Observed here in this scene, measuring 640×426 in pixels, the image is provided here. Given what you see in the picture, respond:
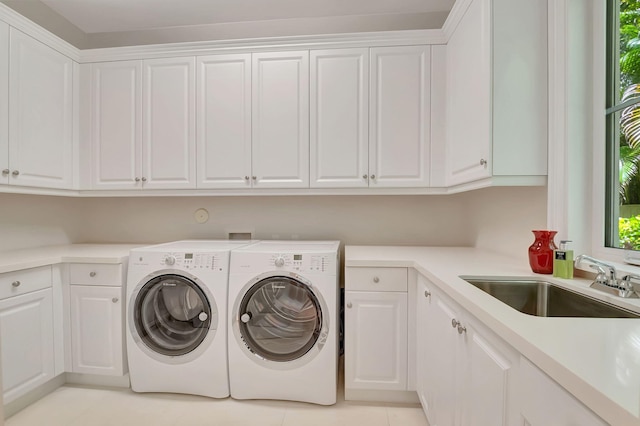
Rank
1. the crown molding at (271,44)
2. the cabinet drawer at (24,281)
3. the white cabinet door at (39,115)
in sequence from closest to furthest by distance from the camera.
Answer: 1. the cabinet drawer at (24,281)
2. the white cabinet door at (39,115)
3. the crown molding at (271,44)

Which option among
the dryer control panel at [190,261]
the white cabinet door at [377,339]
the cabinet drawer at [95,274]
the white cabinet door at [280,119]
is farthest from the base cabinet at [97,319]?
the white cabinet door at [377,339]

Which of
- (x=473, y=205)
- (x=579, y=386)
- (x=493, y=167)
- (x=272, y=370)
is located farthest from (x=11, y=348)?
(x=473, y=205)

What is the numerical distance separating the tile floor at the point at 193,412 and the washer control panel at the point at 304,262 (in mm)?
799

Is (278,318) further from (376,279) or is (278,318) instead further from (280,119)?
(280,119)

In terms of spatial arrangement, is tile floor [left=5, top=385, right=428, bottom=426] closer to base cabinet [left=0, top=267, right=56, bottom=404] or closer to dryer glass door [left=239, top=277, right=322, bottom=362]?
base cabinet [left=0, top=267, right=56, bottom=404]

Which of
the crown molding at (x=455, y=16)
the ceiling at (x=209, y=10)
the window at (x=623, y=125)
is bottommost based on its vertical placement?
the window at (x=623, y=125)

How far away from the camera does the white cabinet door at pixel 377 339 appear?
1.79 metres

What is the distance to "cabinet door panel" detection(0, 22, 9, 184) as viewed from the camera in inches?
71.3

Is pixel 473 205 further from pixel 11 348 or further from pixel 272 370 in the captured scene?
pixel 11 348

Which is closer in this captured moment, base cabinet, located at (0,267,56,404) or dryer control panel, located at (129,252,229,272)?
base cabinet, located at (0,267,56,404)

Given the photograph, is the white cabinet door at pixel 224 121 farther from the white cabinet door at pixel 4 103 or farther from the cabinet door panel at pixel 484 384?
the cabinet door panel at pixel 484 384

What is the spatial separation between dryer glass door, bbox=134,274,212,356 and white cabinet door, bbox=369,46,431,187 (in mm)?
1352

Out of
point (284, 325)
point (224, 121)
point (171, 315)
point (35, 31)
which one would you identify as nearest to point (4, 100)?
point (35, 31)

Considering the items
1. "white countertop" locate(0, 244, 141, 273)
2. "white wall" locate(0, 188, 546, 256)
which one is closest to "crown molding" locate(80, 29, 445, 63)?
"white wall" locate(0, 188, 546, 256)
